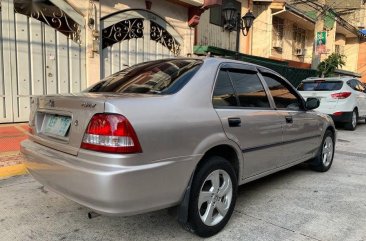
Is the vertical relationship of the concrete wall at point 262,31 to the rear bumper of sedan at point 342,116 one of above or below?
above

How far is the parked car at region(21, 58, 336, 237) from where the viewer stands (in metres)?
2.54

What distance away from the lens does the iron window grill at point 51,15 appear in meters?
7.80

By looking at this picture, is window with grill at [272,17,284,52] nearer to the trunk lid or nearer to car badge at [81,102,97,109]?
the trunk lid

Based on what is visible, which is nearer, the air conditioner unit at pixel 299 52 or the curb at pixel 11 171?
the curb at pixel 11 171

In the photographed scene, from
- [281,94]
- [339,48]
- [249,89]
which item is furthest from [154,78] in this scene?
[339,48]

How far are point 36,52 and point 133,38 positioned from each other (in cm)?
296

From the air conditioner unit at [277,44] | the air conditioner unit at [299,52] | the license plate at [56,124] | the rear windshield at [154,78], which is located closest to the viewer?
the license plate at [56,124]

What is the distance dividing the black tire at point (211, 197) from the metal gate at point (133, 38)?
6.75 meters

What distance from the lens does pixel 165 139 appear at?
2.70 metres

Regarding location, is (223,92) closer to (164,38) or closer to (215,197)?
(215,197)

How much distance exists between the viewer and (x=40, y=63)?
26.2 feet

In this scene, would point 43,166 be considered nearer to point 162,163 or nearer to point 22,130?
point 162,163

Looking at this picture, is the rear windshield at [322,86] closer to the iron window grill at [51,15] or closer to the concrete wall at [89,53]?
the concrete wall at [89,53]

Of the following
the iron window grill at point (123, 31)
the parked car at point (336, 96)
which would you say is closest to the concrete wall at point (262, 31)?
the parked car at point (336, 96)
